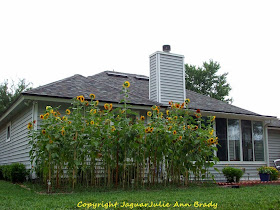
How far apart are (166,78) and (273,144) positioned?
7.25 m

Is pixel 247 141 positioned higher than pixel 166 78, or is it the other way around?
pixel 166 78

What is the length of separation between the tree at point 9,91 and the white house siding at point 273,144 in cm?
1881

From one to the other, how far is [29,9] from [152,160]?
5205mm

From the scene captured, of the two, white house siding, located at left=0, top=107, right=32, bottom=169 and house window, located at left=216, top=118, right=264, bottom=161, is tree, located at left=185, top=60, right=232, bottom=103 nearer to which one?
house window, located at left=216, top=118, right=264, bottom=161

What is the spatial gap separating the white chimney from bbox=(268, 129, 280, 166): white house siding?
20.2ft

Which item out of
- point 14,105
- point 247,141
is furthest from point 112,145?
point 247,141

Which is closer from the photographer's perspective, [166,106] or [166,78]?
[166,106]

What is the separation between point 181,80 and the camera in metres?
12.5

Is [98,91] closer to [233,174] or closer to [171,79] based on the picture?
[171,79]

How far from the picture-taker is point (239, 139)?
41.2 ft

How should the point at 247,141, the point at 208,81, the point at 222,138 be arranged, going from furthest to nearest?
the point at 208,81 < the point at 247,141 < the point at 222,138

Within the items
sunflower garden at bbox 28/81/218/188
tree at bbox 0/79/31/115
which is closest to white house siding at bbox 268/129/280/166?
sunflower garden at bbox 28/81/218/188

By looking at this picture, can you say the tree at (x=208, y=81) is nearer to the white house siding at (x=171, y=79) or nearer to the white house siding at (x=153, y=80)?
the white house siding at (x=171, y=79)

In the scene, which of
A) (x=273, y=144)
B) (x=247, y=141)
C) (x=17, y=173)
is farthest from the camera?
(x=273, y=144)
